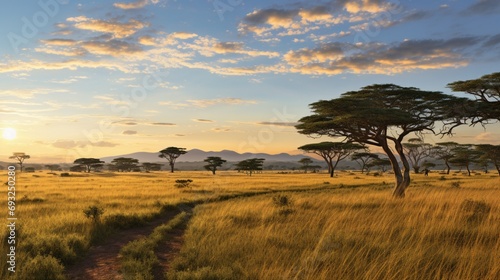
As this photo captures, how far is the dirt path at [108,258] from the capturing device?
750 cm

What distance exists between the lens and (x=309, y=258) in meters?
7.23

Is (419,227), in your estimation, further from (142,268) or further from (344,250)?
(142,268)

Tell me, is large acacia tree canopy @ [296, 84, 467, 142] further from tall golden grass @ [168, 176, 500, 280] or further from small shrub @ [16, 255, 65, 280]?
small shrub @ [16, 255, 65, 280]

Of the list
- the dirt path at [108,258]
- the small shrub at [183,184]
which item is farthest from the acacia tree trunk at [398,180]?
the small shrub at [183,184]

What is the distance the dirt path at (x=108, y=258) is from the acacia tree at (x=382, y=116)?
46.7 ft

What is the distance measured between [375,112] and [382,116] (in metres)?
0.57

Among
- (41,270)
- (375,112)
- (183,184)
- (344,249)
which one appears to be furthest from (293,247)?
(183,184)

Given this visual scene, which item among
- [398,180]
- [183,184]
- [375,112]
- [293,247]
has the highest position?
[375,112]

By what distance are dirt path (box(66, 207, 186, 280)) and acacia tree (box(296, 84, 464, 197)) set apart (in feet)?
46.7

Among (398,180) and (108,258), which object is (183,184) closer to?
(398,180)

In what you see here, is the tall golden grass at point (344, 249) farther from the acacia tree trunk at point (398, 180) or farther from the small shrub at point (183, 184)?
the small shrub at point (183, 184)

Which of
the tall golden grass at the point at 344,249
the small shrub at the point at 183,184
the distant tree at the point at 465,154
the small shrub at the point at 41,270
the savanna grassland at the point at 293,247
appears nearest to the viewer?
the tall golden grass at the point at 344,249

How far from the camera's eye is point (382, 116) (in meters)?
21.3

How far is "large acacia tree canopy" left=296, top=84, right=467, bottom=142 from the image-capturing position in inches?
862
